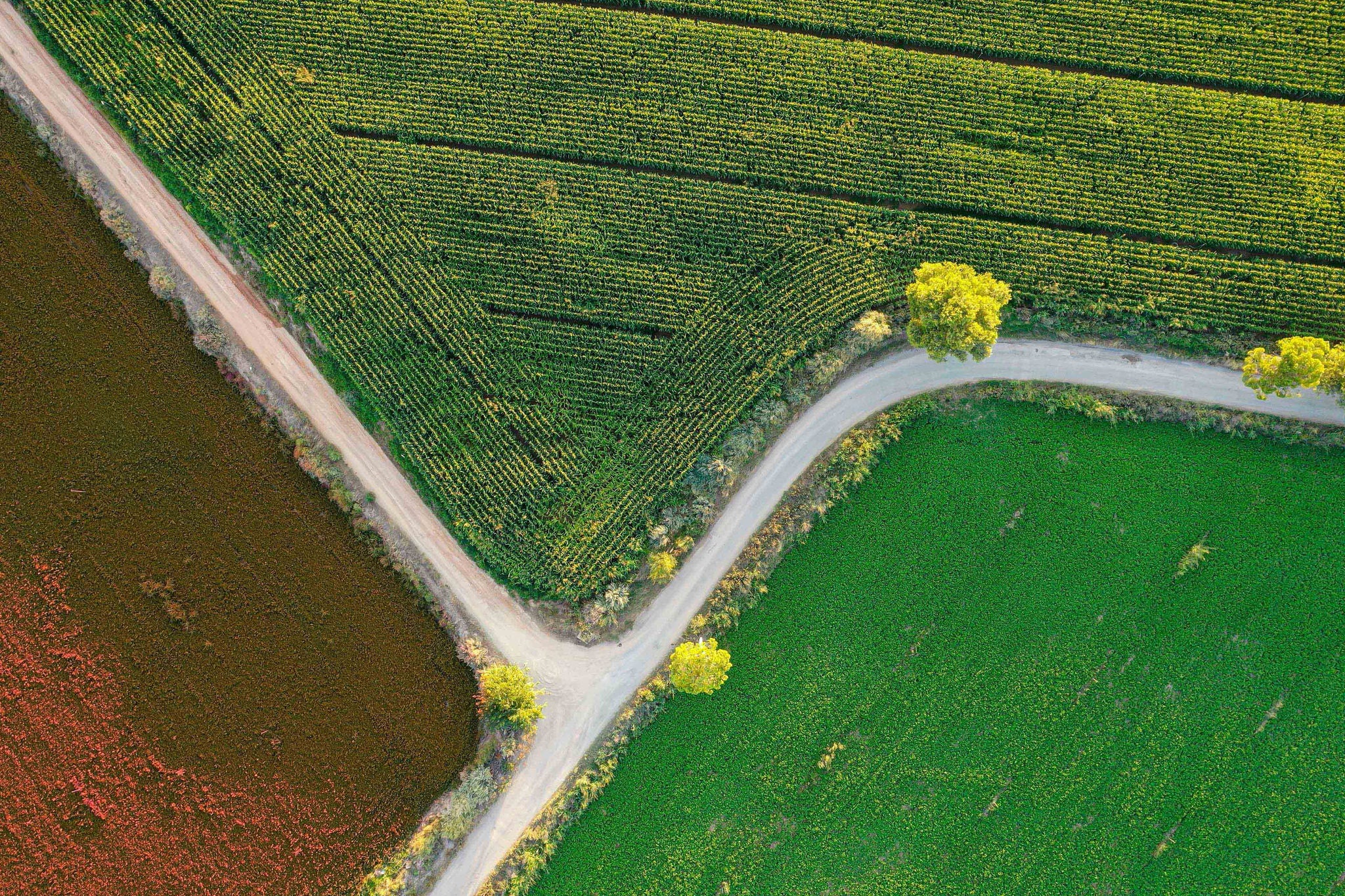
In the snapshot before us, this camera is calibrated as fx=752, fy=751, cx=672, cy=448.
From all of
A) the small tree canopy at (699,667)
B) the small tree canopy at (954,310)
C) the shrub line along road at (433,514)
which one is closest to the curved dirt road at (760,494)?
the shrub line along road at (433,514)

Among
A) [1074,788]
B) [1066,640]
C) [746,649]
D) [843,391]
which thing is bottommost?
[746,649]

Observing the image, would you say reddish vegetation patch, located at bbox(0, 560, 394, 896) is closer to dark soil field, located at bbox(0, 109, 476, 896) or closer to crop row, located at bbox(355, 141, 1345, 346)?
dark soil field, located at bbox(0, 109, 476, 896)

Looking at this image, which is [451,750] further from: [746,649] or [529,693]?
[746,649]

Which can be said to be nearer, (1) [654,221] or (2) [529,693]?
(2) [529,693]

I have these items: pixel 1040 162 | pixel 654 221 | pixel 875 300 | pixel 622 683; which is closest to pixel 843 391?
pixel 875 300

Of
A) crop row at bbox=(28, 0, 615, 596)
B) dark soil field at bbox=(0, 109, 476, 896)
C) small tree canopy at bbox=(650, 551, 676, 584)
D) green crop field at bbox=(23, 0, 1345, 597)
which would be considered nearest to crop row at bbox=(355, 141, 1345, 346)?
green crop field at bbox=(23, 0, 1345, 597)

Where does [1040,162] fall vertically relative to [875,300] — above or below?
above
